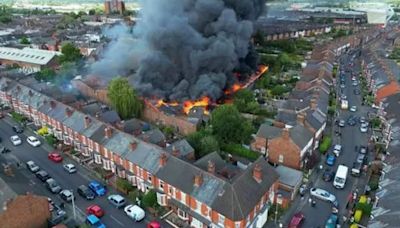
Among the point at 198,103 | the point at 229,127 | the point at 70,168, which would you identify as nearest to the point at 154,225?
the point at 70,168

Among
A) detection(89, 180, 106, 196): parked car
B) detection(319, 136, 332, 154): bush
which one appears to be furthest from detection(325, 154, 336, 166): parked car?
detection(89, 180, 106, 196): parked car

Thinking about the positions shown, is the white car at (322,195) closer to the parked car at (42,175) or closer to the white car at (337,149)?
the white car at (337,149)

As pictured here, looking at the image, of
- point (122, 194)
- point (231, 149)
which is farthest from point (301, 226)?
point (122, 194)

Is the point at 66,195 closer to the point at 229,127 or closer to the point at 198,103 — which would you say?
the point at 229,127

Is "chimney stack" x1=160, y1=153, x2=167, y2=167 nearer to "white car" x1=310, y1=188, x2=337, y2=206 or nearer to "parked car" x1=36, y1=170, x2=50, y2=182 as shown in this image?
"parked car" x1=36, y1=170, x2=50, y2=182

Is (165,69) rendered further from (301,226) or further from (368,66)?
(368,66)

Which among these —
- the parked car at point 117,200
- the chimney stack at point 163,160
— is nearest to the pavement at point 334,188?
the chimney stack at point 163,160
